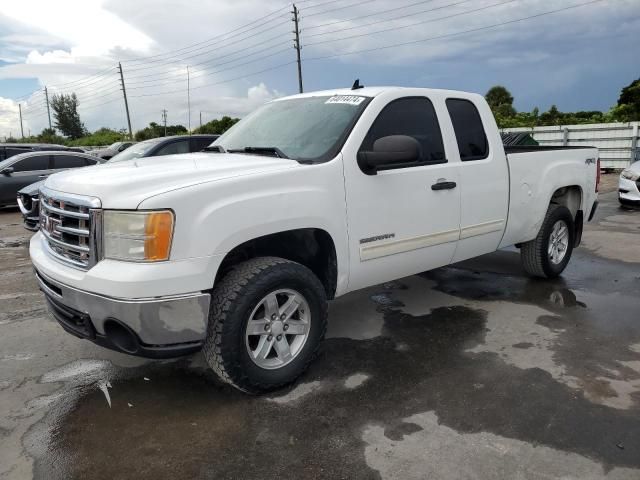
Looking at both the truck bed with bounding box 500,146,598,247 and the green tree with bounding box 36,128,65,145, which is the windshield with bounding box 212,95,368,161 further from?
the green tree with bounding box 36,128,65,145

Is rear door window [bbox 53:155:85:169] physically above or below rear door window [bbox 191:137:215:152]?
below

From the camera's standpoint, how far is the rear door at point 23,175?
40.8ft

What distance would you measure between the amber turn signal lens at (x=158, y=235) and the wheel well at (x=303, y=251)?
57cm

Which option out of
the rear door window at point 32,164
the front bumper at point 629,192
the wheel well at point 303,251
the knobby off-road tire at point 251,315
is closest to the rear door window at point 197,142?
the rear door window at point 32,164

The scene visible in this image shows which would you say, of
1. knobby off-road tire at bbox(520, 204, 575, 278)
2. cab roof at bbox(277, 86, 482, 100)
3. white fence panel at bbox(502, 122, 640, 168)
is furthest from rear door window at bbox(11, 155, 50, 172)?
white fence panel at bbox(502, 122, 640, 168)

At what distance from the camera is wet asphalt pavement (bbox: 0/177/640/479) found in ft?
8.59

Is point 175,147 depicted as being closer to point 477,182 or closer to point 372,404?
point 477,182

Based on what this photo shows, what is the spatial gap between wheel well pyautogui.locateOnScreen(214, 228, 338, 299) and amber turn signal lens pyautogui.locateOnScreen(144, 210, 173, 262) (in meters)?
0.57

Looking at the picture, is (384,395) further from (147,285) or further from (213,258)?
(147,285)

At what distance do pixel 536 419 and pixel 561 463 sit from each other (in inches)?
15.6

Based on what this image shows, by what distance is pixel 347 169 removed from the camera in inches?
137

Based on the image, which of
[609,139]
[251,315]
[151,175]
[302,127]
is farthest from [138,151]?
[609,139]

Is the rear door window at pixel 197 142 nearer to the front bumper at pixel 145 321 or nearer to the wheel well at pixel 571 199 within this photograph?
the wheel well at pixel 571 199

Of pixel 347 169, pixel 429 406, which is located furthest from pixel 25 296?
pixel 429 406
